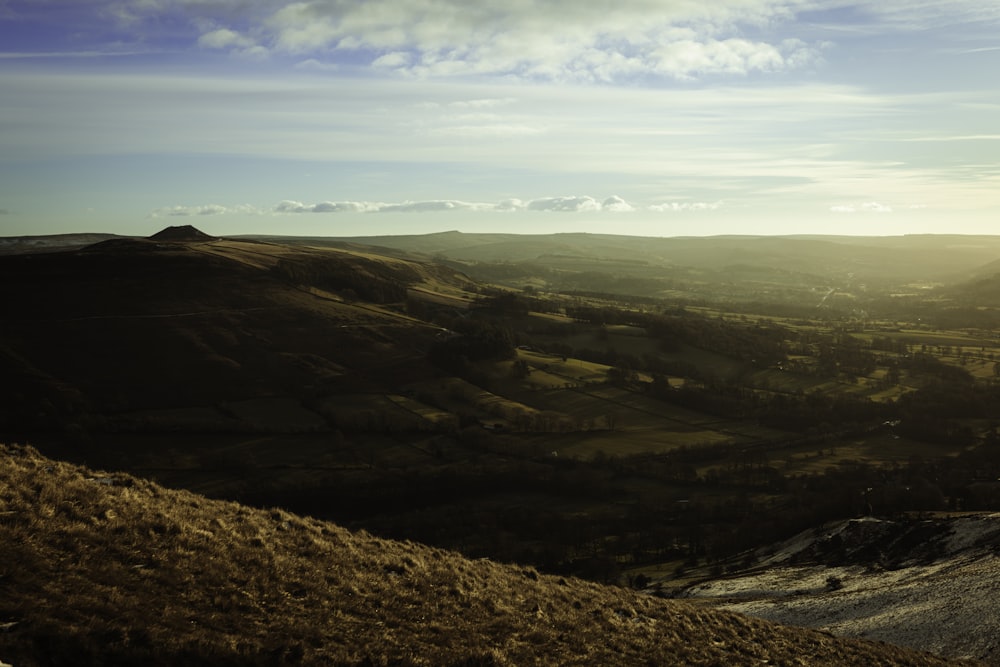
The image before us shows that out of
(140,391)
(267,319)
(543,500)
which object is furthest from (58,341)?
(543,500)

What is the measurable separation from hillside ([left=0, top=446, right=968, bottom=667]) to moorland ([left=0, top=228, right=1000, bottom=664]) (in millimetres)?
39469

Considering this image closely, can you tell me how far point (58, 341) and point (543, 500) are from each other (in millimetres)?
115440

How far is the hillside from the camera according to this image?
17.1 metres

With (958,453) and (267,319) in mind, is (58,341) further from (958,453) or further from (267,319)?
(958,453)

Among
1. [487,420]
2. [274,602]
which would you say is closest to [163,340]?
[487,420]

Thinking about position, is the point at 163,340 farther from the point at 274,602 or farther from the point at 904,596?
the point at 904,596

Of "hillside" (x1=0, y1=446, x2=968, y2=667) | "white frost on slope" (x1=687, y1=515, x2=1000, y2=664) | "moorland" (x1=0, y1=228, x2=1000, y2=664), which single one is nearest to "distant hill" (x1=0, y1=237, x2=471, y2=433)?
"moorland" (x1=0, y1=228, x2=1000, y2=664)

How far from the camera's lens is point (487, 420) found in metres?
135

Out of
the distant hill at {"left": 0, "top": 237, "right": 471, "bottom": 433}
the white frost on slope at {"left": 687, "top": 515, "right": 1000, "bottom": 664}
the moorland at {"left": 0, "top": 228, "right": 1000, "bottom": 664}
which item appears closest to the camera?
the white frost on slope at {"left": 687, "top": 515, "right": 1000, "bottom": 664}

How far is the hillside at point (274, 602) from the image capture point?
56.1 feet

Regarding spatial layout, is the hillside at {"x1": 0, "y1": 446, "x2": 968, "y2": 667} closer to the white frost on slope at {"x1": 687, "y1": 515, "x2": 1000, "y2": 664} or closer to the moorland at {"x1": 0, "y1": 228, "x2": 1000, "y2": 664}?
the white frost on slope at {"x1": 687, "y1": 515, "x2": 1000, "y2": 664}

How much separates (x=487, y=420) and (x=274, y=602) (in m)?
114

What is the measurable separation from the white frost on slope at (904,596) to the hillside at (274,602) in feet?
29.1

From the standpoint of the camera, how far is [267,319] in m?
176
